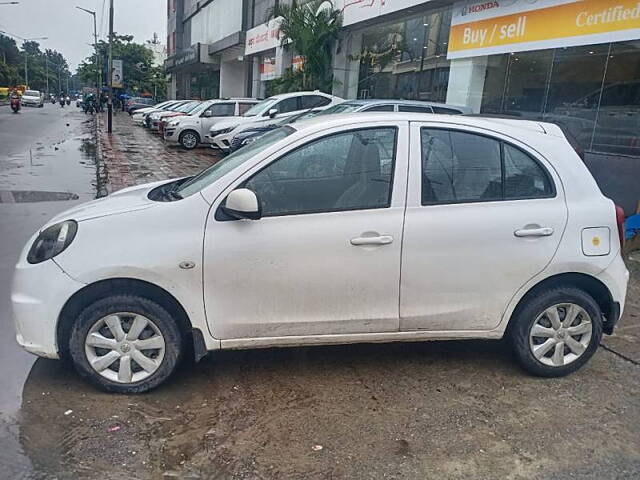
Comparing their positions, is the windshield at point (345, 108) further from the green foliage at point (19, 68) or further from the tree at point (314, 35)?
the green foliage at point (19, 68)

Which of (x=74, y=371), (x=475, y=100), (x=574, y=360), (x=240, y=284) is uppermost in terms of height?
(x=475, y=100)

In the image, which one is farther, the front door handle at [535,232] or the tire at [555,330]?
the tire at [555,330]

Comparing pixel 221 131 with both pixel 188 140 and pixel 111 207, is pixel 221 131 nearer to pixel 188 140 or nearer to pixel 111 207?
pixel 188 140

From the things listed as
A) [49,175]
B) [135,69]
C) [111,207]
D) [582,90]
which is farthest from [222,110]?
[135,69]

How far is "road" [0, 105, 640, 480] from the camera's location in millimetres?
2764

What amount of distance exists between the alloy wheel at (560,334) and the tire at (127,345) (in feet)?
7.78

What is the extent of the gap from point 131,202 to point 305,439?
1.83 m

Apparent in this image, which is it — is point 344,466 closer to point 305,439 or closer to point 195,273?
point 305,439

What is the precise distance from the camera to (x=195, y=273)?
3.15 m

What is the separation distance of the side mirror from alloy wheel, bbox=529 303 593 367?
2034 millimetres

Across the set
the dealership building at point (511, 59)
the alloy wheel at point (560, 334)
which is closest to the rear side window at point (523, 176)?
the alloy wheel at point (560, 334)

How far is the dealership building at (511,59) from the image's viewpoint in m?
9.63

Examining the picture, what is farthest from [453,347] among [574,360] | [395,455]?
[395,455]

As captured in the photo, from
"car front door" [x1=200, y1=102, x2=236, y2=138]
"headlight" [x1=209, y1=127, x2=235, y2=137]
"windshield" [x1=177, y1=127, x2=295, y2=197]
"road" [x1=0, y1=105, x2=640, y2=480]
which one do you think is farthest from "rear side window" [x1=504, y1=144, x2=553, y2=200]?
"car front door" [x1=200, y1=102, x2=236, y2=138]
